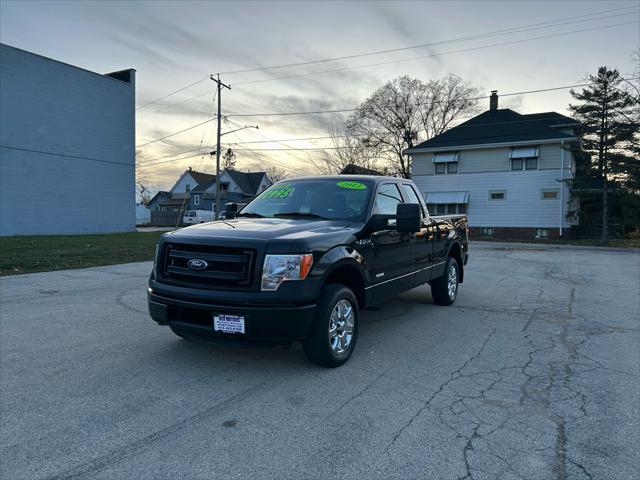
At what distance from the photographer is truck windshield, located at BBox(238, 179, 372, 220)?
5238 millimetres

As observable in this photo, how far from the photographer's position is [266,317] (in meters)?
3.84

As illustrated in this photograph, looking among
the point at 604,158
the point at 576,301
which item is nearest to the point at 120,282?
the point at 576,301

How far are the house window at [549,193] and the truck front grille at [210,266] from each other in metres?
31.4

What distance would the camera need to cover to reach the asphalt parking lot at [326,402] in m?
2.77

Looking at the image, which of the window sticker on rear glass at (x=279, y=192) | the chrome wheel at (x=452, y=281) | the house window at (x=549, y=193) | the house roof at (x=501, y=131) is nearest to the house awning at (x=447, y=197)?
the house roof at (x=501, y=131)

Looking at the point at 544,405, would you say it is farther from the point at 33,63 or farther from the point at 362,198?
the point at 33,63

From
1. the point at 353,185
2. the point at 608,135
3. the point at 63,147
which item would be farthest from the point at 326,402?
the point at 608,135

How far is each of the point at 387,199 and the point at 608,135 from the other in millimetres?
27561

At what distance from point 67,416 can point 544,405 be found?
3.66 m

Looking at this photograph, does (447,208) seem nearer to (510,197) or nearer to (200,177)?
(510,197)

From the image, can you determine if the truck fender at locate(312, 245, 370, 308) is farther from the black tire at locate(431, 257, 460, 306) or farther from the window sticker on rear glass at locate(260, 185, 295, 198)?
the black tire at locate(431, 257, 460, 306)

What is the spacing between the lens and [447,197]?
3441 centimetres

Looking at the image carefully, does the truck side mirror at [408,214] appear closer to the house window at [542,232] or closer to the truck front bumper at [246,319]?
the truck front bumper at [246,319]

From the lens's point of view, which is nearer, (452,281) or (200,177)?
(452,281)
